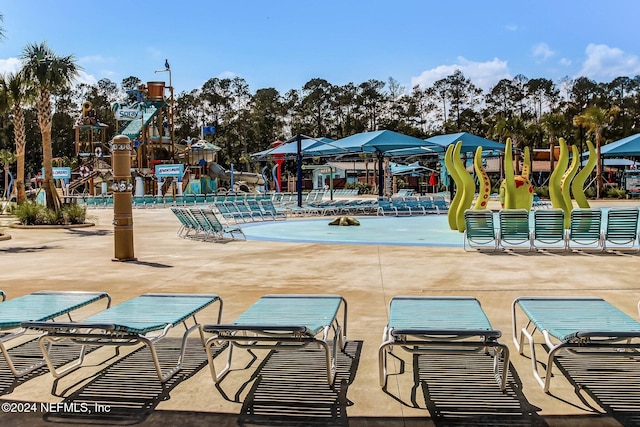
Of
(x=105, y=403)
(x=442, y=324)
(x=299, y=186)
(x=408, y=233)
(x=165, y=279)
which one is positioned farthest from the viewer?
(x=299, y=186)

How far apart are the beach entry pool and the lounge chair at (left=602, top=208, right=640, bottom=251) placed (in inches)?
119

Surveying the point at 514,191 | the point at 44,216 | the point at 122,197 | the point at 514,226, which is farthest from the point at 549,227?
the point at 44,216

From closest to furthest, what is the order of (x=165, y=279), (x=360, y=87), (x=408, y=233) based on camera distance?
(x=165, y=279) < (x=408, y=233) < (x=360, y=87)

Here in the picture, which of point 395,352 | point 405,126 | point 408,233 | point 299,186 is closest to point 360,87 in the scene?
point 405,126

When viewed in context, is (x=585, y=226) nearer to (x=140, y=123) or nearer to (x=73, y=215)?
(x=73, y=215)

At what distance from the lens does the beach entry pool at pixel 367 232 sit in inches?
572

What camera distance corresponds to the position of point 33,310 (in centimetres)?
478

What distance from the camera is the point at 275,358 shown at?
4.91 metres

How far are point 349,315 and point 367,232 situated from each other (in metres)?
11.1

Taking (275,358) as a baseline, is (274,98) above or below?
above

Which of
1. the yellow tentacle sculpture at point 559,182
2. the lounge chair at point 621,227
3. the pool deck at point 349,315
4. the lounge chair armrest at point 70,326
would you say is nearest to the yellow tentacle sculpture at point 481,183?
the yellow tentacle sculpture at point 559,182

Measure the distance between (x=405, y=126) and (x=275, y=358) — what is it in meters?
72.1

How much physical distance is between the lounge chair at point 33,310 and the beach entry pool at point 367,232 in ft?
28.9

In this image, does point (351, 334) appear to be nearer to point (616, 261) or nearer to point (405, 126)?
point (616, 261)
